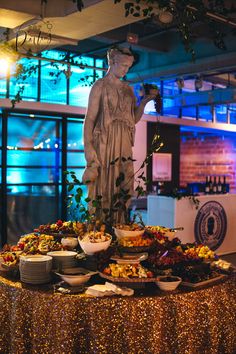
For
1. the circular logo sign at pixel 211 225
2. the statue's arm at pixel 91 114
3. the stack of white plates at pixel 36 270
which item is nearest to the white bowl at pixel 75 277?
the stack of white plates at pixel 36 270

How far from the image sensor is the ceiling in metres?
4.70

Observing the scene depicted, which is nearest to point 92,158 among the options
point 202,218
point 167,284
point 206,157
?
point 167,284

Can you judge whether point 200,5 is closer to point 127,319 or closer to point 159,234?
point 159,234

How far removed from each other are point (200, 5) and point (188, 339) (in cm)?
216

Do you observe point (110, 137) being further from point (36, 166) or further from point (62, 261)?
point (36, 166)

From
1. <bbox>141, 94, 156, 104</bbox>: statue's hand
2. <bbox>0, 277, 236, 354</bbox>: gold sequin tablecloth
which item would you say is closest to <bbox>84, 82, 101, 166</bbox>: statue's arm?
<bbox>141, 94, 156, 104</bbox>: statue's hand

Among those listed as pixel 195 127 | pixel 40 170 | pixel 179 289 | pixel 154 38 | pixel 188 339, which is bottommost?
pixel 188 339

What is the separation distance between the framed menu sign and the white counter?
2.99 m

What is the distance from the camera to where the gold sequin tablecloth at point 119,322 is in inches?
88.3

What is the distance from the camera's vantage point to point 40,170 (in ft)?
29.4

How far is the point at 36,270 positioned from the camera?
2.49 m

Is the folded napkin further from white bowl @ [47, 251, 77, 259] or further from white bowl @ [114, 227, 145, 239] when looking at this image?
white bowl @ [114, 227, 145, 239]

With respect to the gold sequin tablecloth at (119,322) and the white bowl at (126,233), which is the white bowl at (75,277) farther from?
the white bowl at (126,233)

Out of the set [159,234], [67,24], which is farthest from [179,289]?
[67,24]
